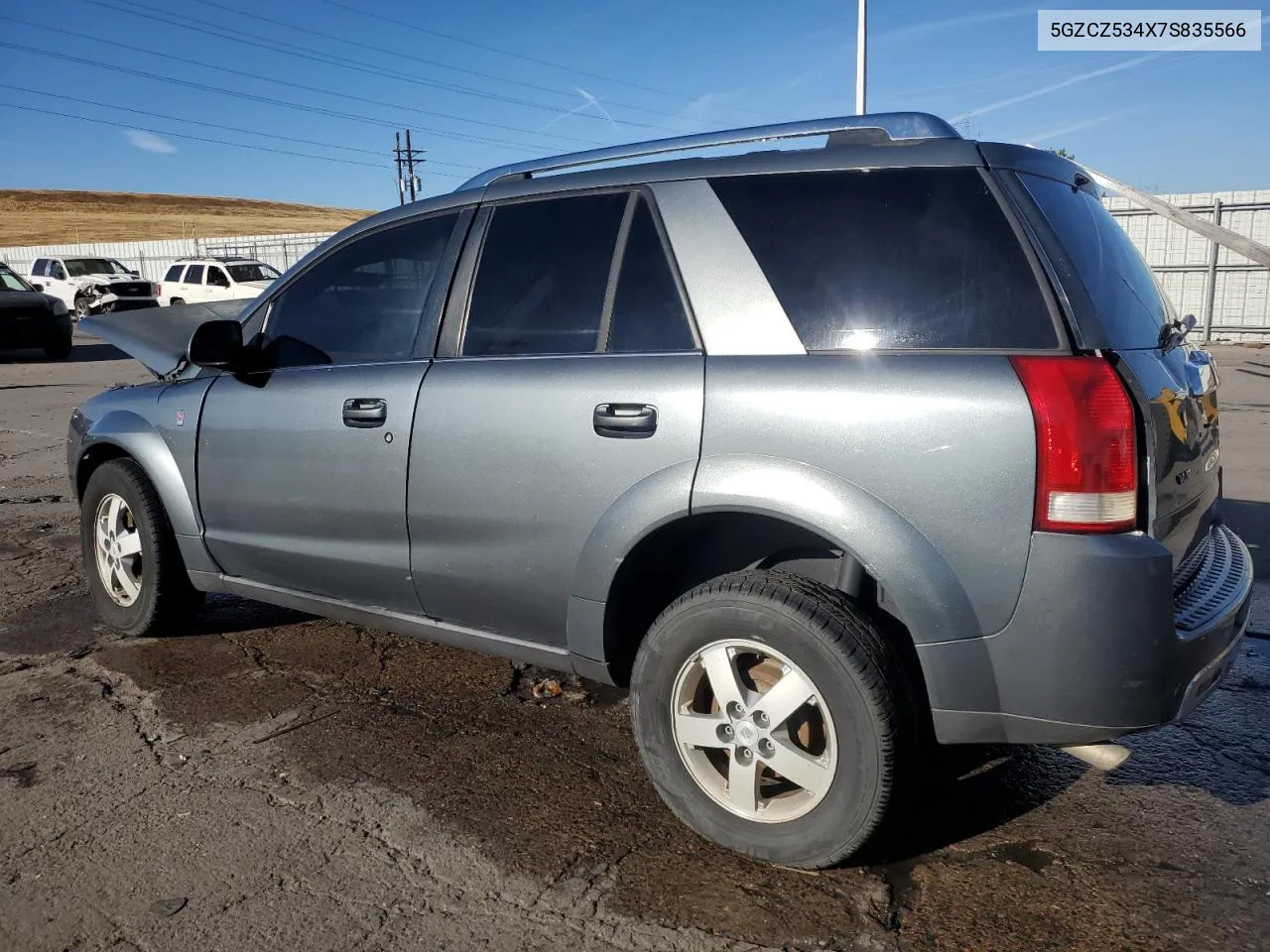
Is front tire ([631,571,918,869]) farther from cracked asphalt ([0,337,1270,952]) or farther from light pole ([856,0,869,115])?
light pole ([856,0,869,115])

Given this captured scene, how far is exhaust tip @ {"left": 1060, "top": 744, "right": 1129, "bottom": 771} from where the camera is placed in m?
3.08

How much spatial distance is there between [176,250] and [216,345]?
44514mm

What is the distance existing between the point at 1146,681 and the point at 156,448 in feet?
11.8

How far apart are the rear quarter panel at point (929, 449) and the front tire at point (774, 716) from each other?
19 centimetres

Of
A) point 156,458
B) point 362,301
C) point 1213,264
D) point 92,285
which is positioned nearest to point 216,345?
point 362,301

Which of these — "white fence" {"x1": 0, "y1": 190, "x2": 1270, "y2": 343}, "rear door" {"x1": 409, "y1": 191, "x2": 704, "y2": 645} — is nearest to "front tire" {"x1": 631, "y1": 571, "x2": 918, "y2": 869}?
"rear door" {"x1": 409, "y1": 191, "x2": 704, "y2": 645}

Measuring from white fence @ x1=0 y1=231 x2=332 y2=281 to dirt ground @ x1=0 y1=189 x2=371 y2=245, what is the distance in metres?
10.9

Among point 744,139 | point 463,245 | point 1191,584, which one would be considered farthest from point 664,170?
point 1191,584

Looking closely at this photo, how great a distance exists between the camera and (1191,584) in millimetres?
2574

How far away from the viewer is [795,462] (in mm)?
2459

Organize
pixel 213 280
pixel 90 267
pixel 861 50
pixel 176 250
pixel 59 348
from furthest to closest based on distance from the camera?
1. pixel 176 250
2. pixel 90 267
3. pixel 213 280
4. pixel 861 50
5. pixel 59 348

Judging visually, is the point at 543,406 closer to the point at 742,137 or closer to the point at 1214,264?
the point at 742,137

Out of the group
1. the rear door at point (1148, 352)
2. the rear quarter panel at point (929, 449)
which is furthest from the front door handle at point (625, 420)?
the rear door at point (1148, 352)

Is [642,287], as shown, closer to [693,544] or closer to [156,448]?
[693,544]
